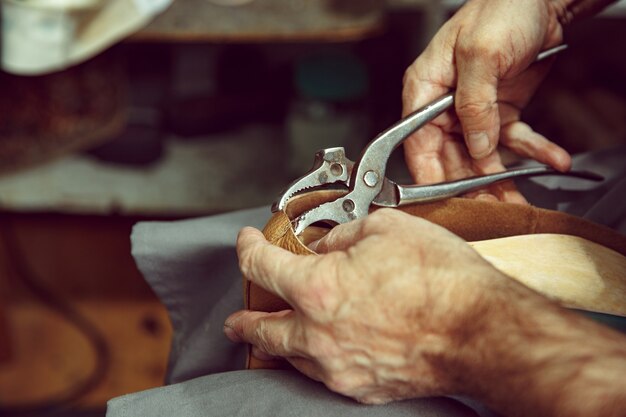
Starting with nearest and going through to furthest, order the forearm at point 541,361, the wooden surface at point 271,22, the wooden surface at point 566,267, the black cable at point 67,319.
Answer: the forearm at point 541,361, the wooden surface at point 566,267, the wooden surface at point 271,22, the black cable at point 67,319

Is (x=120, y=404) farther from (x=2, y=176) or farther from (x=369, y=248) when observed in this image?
(x=2, y=176)

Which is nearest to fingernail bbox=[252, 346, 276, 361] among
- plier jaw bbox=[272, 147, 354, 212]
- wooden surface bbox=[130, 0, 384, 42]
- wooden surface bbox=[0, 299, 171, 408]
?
plier jaw bbox=[272, 147, 354, 212]

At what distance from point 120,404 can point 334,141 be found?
870 mm

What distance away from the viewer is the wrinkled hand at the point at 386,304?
0.41 metres

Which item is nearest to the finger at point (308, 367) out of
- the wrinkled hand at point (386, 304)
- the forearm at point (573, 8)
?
the wrinkled hand at point (386, 304)

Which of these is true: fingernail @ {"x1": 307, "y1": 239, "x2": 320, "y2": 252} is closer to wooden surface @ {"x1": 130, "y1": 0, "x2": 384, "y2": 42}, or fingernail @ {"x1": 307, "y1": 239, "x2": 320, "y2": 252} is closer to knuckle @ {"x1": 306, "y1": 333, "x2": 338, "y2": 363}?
knuckle @ {"x1": 306, "y1": 333, "x2": 338, "y2": 363}

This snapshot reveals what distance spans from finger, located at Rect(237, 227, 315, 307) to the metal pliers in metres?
0.06

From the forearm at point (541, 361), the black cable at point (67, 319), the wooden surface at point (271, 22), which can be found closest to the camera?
the forearm at point (541, 361)

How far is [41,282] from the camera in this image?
1.38m

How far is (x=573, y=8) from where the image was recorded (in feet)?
2.32

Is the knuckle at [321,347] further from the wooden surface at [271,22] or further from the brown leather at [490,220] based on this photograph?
the wooden surface at [271,22]

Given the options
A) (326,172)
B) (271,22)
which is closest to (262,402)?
(326,172)

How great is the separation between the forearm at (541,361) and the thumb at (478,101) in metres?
0.25

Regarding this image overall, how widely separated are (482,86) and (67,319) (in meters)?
0.99
